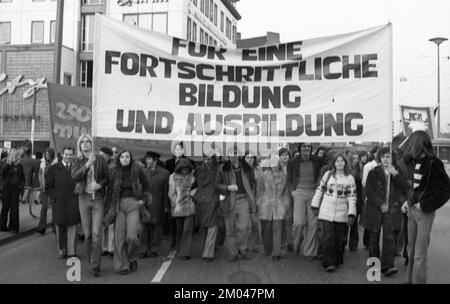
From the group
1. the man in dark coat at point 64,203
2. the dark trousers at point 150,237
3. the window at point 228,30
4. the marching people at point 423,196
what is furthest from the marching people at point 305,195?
the window at point 228,30

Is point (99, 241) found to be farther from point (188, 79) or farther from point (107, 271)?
point (188, 79)

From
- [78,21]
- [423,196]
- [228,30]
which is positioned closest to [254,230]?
[423,196]

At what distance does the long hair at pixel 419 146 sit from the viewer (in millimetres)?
5375

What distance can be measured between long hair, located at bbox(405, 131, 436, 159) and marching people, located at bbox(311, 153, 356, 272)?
125cm

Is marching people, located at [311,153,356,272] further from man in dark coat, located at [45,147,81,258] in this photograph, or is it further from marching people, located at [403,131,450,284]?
man in dark coat, located at [45,147,81,258]

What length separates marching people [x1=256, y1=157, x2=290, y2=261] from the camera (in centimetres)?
760

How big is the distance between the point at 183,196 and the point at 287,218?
186cm

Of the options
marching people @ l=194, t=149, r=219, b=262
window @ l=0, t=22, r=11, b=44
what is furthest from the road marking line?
window @ l=0, t=22, r=11, b=44

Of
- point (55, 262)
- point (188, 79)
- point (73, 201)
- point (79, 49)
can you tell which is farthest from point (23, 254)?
point (79, 49)

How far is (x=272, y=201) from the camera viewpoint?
770cm

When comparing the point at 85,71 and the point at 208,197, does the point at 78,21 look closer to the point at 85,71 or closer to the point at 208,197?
the point at 85,71

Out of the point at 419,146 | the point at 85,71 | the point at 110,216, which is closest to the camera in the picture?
the point at 419,146

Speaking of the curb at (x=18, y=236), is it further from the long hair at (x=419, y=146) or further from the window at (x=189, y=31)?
the window at (x=189, y=31)

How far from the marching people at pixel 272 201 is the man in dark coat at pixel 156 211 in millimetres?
1628
